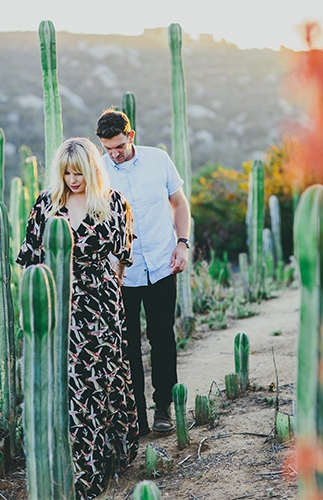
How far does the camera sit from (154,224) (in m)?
3.01

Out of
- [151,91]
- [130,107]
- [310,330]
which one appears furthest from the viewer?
[151,91]

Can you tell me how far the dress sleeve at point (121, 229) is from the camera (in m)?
2.47

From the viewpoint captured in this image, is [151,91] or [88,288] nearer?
[88,288]

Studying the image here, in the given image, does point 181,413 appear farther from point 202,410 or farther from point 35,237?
point 35,237

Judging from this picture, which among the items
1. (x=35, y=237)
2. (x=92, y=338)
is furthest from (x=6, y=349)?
(x=35, y=237)

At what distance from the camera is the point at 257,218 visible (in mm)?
6480

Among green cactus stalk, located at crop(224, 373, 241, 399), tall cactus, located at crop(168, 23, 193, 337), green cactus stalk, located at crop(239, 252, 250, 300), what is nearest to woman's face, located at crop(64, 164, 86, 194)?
green cactus stalk, located at crop(224, 373, 241, 399)

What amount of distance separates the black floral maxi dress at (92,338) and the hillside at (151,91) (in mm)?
15698

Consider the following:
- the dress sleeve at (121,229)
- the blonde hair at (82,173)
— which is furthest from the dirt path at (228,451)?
the blonde hair at (82,173)

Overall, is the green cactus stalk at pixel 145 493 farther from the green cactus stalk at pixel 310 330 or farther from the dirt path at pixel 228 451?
the dirt path at pixel 228 451

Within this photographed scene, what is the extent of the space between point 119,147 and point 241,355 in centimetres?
149

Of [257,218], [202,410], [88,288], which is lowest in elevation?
[202,410]

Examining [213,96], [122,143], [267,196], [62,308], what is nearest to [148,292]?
[122,143]

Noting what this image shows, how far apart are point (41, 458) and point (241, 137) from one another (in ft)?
84.0
